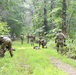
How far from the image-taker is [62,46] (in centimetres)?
1866

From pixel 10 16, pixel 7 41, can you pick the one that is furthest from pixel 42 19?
pixel 7 41

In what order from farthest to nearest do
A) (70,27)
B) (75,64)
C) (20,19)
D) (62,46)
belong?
(20,19) < (70,27) < (62,46) < (75,64)

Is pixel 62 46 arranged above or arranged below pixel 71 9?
below

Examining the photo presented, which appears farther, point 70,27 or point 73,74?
point 70,27

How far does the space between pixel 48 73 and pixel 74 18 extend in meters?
24.3

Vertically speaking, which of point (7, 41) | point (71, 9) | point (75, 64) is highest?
point (71, 9)

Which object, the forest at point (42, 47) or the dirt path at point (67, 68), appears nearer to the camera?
the dirt path at point (67, 68)

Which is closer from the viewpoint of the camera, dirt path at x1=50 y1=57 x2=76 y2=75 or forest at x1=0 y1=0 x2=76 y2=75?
dirt path at x1=50 y1=57 x2=76 y2=75

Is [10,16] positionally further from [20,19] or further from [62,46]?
[62,46]

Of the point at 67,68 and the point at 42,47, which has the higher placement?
the point at 67,68

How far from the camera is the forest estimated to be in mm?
12008

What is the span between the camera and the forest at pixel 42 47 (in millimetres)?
12008

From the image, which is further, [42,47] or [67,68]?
[42,47]

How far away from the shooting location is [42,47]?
90.8 ft
